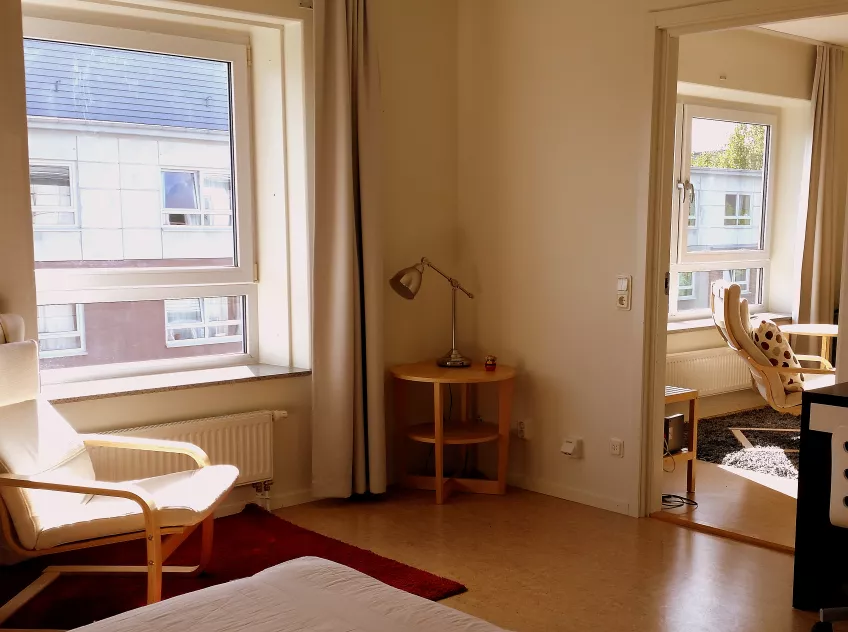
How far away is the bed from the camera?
5.93 feet

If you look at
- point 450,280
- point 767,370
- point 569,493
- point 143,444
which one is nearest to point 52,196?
point 143,444

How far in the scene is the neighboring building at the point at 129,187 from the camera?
3.75 meters

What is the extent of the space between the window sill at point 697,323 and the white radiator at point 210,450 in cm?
303

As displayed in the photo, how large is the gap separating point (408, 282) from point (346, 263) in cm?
33

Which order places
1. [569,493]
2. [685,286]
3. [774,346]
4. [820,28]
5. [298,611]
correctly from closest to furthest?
[298,611]
[569,493]
[774,346]
[820,28]
[685,286]

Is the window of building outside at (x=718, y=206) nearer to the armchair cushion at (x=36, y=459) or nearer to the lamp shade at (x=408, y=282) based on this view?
the lamp shade at (x=408, y=282)

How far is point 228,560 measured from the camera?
3457 millimetres

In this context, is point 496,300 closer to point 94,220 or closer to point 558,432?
point 558,432

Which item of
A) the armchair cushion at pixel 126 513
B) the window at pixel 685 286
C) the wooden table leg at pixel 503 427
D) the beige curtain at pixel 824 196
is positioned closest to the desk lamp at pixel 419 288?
the wooden table leg at pixel 503 427

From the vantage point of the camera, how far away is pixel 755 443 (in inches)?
212

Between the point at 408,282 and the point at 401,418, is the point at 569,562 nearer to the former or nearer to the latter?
the point at 401,418

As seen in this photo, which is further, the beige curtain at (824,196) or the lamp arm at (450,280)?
the beige curtain at (824,196)

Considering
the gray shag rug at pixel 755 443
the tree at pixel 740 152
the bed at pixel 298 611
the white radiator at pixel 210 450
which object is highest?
the tree at pixel 740 152

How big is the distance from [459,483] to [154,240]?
186 centimetres
